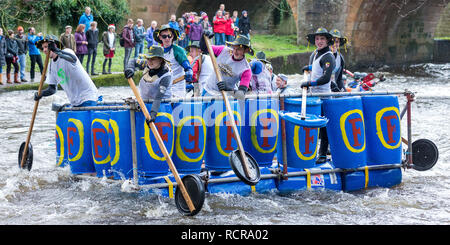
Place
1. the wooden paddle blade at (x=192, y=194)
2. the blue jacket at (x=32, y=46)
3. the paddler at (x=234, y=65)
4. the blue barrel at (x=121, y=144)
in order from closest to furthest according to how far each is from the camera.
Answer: the wooden paddle blade at (x=192, y=194)
the blue barrel at (x=121, y=144)
the paddler at (x=234, y=65)
the blue jacket at (x=32, y=46)

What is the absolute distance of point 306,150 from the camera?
24.6 ft

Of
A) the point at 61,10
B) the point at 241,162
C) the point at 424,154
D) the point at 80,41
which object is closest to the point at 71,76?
the point at 241,162

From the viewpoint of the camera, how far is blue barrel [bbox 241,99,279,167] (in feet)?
24.5

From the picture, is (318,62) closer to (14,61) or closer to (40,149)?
(40,149)

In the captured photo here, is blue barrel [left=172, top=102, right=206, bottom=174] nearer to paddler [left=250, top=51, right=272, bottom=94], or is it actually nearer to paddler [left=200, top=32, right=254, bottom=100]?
paddler [left=200, top=32, right=254, bottom=100]

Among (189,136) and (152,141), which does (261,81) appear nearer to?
(189,136)

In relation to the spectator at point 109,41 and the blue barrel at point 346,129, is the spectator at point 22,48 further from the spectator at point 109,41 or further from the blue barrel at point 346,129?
the blue barrel at point 346,129

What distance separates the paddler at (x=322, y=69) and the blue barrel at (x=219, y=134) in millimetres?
1140

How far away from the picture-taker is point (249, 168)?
7.06m

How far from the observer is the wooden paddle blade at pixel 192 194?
6.59m

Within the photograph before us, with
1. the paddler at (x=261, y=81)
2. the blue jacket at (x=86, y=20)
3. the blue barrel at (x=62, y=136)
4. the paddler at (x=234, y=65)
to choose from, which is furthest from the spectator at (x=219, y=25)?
the blue barrel at (x=62, y=136)

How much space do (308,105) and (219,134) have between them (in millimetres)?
1066

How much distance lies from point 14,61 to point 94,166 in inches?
452
